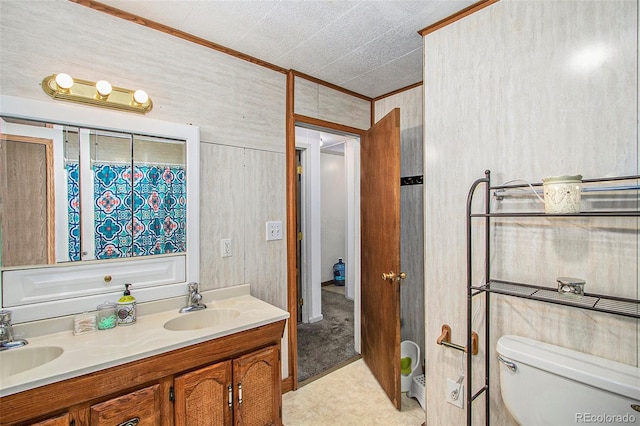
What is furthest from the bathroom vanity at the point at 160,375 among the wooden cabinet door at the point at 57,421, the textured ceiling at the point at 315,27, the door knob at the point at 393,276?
the textured ceiling at the point at 315,27

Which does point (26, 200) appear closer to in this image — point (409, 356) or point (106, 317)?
point (106, 317)

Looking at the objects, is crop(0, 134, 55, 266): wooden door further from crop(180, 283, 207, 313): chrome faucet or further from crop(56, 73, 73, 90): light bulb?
crop(180, 283, 207, 313): chrome faucet

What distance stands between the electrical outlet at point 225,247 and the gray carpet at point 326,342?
1.23 metres

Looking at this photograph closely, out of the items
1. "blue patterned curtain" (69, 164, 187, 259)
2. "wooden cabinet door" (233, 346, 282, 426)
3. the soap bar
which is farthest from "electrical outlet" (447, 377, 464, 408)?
the soap bar

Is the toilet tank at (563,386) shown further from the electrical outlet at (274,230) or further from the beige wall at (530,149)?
the electrical outlet at (274,230)

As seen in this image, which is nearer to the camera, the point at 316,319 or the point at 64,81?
the point at 64,81

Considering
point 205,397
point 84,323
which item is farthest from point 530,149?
point 84,323

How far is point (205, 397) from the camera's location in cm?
147

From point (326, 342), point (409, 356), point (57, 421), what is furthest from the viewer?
point (326, 342)

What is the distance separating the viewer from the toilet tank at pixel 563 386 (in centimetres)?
110

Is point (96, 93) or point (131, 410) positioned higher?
point (96, 93)

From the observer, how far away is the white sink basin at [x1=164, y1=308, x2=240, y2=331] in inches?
68.3

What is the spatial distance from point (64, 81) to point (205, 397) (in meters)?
1.62

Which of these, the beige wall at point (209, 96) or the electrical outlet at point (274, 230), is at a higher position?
the beige wall at point (209, 96)
